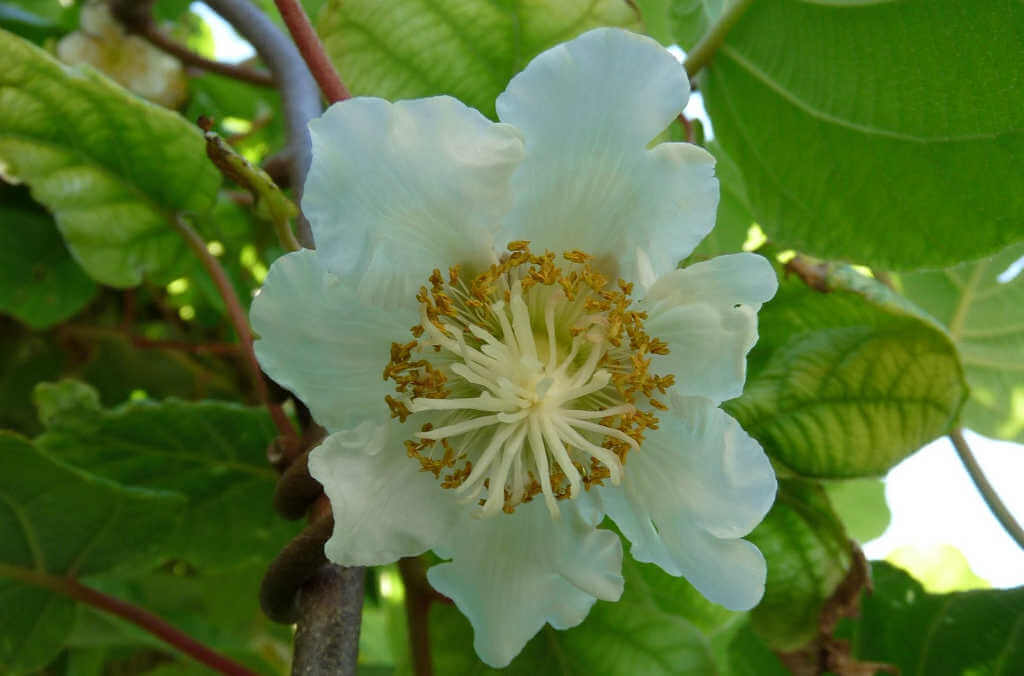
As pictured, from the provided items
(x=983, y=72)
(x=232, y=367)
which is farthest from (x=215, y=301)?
(x=983, y=72)

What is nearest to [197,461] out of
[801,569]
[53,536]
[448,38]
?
[53,536]

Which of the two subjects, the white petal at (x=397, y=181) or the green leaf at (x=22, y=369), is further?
the green leaf at (x=22, y=369)

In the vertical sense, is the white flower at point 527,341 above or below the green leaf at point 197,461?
above

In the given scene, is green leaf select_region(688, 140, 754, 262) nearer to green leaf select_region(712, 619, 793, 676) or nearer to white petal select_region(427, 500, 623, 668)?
green leaf select_region(712, 619, 793, 676)

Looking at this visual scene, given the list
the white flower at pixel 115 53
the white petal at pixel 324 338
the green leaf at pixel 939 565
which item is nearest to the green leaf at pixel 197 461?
the white petal at pixel 324 338

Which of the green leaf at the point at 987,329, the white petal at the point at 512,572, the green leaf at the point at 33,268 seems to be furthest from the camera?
the green leaf at the point at 33,268

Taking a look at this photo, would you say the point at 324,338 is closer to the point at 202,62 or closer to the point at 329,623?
the point at 329,623

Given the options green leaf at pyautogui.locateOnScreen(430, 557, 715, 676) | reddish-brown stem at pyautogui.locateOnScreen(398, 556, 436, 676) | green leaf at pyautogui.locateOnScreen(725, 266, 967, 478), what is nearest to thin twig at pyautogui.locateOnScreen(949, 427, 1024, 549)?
green leaf at pyautogui.locateOnScreen(725, 266, 967, 478)

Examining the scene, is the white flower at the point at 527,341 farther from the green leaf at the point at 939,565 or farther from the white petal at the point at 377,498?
the green leaf at the point at 939,565
